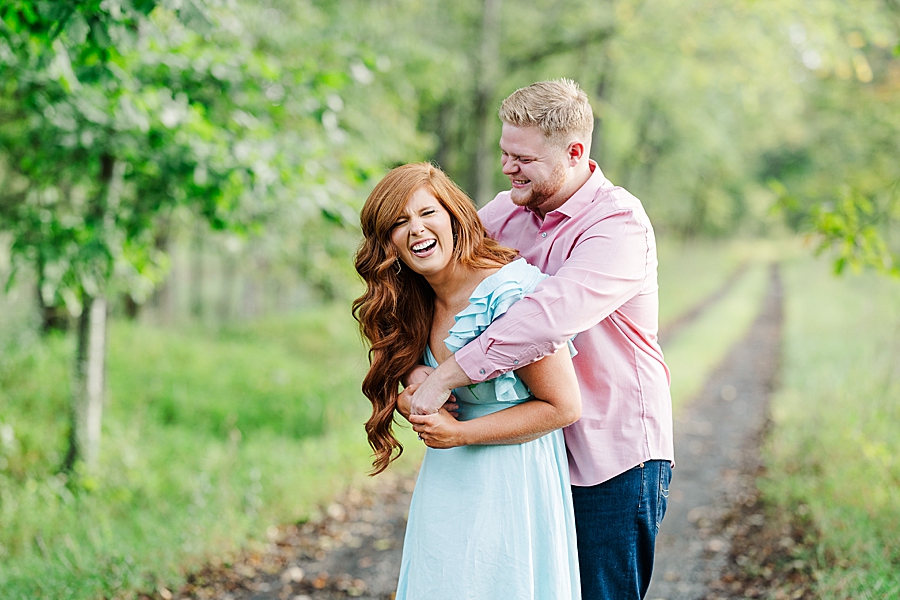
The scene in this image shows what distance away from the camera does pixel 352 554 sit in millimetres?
4746

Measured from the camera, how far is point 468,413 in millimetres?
2189

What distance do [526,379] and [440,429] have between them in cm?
29

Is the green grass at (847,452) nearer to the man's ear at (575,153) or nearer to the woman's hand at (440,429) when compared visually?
the woman's hand at (440,429)

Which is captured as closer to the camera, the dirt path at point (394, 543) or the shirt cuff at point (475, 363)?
the shirt cuff at point (475, 363)

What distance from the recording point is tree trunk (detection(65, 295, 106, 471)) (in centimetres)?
552

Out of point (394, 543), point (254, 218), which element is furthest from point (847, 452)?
point (254, 218)

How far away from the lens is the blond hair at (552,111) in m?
2.05

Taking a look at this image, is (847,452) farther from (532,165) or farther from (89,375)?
(89,375)

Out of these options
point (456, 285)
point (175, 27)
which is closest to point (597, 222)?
point (456, 285)

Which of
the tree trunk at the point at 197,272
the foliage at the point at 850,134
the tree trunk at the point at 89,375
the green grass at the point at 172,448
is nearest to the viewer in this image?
the green grass at the point at 172,448

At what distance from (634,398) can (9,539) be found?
15.0ft

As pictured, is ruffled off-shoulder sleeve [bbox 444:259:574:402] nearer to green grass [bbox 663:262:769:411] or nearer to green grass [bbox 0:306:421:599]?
green grass [bbox 0:306:421:599]

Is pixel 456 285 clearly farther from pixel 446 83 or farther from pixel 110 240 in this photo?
pixel 446 83

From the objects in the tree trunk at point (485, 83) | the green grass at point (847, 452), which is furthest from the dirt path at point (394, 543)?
the tree trunk at point (485, 83)
